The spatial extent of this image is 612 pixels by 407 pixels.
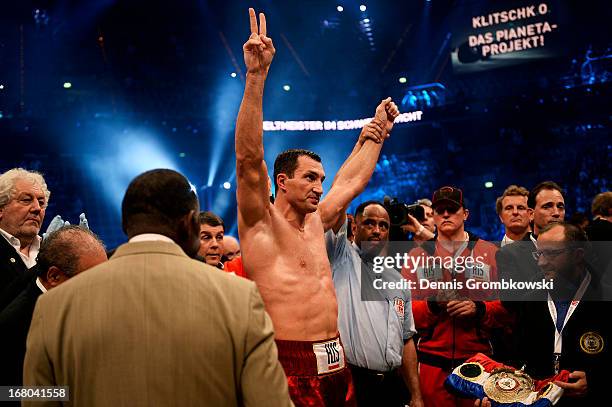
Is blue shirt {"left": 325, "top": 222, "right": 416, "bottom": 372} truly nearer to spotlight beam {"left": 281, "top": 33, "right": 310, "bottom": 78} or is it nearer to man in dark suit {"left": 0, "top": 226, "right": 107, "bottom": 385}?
man in dark suit {"left": 0, "top": 226, "right": 107, "bottom": 385}

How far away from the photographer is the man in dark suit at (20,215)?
2766 millimetres

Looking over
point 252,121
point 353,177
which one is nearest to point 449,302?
point 353,177

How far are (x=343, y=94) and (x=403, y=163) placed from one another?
9.45 ft

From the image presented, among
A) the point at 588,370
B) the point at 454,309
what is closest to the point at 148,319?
the point at 588,370

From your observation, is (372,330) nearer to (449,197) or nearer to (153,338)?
(449,197)

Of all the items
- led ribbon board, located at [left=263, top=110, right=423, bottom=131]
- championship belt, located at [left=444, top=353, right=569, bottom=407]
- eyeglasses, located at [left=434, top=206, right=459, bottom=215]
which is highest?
led ribbon board, located at [left=263, top=110, right=423, bottom=131]

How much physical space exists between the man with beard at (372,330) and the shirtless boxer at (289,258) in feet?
1.65

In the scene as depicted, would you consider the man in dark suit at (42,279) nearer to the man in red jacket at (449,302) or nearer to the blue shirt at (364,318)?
the blue shirt at (364,318)

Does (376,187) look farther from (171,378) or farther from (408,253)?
(171,378)

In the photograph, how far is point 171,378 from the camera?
53.1 inches

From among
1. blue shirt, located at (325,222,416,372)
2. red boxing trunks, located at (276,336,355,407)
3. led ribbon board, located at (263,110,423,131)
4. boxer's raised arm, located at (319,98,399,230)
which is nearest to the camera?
red boxing trunks, located at (276,336,355,407)

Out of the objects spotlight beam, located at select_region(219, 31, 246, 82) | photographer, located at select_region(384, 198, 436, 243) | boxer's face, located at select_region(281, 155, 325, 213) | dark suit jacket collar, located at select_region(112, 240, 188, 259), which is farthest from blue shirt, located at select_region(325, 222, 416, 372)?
spotlight beam, located at select_region(219, 31, 246, 82)

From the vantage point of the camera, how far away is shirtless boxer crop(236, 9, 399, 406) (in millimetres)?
2291

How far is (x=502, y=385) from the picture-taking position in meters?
2.53
